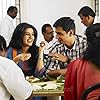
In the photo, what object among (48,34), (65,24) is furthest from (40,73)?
(48,34)

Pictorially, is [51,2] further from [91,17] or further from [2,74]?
[2,74]

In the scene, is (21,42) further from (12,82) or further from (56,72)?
(12,82)

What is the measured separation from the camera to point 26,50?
3.20m

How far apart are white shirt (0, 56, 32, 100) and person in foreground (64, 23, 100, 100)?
0.47m

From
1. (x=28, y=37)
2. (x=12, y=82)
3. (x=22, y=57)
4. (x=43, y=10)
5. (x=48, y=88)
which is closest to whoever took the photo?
(x=12, y=82)

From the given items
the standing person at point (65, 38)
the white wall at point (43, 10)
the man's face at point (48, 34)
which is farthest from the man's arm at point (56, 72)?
the white wall at point (43, 10)

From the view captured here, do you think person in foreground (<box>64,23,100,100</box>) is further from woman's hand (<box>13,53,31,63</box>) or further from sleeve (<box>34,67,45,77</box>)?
sleeve (<box>34,67,45,77</box>)

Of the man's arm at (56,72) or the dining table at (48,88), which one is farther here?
the man's arm at (56,72)

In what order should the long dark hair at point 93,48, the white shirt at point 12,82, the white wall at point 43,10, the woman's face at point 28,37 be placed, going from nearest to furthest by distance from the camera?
the long dark hair at point 93,48 → the white shirt at point 12,82 → the woman's face at point 28,37 → the white wall at point 43,10

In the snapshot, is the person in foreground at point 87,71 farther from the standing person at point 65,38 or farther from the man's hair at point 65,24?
the man's hair at point 65,24

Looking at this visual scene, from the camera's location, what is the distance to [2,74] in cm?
199

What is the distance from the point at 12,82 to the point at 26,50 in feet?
3.91

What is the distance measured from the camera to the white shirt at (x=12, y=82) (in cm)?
199

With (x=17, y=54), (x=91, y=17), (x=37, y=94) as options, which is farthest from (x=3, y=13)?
(x=37, y=94)
